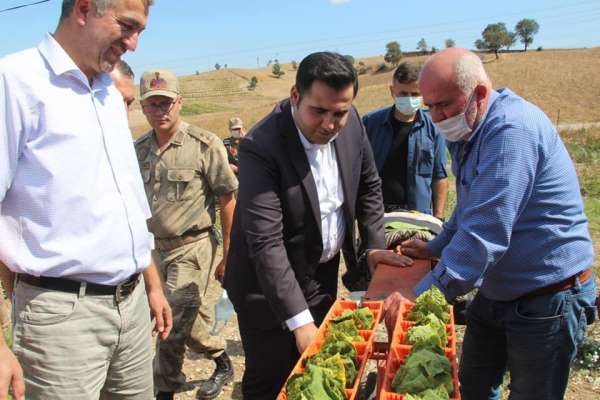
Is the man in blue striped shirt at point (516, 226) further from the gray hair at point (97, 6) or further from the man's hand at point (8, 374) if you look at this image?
the man's hand at point (8, 374)

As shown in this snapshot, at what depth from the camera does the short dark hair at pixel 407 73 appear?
417cm

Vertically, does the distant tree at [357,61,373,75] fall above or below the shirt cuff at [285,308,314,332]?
above

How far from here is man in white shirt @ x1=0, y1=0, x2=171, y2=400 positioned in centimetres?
195

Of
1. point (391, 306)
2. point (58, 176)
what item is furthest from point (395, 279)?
point (58, 176)

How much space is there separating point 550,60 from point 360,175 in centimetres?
5148

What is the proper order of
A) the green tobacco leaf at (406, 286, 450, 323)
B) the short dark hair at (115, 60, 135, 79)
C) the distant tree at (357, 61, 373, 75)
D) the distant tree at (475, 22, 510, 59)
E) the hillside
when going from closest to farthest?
the green tobacco leaf at (406, 286, 450, 323) → the short dark hair at (115, 60, 135, 79) → the hillside → the distant tree at (475, 22, 510, 59) → the distant tree at (357, 61, 373, 75)

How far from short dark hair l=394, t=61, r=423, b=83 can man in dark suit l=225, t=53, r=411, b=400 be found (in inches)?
58.6

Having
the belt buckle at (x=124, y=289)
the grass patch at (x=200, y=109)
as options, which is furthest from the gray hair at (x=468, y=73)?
the grass patch at (x=200, y=109)

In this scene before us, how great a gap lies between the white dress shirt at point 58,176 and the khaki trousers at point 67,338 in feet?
0.36

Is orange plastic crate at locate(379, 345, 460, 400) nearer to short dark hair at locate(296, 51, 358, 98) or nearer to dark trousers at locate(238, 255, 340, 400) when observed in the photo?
dark trousers at locate(238, 255, 340, 400)

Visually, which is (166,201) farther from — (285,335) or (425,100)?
(425,100)

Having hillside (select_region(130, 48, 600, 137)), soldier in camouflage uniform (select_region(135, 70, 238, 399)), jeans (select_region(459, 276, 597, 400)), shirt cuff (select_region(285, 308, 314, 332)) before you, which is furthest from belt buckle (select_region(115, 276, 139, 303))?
hillside (select_region(130, 48, 600, 137))

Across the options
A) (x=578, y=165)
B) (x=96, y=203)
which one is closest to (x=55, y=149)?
(x=96, y=203)

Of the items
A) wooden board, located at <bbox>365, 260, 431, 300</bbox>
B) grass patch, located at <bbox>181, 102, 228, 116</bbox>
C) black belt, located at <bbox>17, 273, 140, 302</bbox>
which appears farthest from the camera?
grass patch, located at <bbox>181, 102, 228, 116</bbox>
